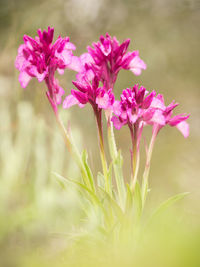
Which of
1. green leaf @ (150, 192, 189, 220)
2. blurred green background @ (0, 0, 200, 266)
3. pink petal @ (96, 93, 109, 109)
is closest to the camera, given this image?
pink petal @ (96, 93, 109, 109)

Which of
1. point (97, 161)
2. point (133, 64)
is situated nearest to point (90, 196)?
point (133, 64)

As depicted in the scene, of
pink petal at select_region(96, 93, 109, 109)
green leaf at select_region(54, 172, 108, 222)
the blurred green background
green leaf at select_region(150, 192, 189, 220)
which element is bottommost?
green leaf at select_region(150, 192, 189, 220)

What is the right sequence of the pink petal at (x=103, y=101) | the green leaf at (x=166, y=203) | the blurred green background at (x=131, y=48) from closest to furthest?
the pink petal at (x=103, y=101) < the green leaf at (x=166, y=203) < the blurred green background at (x=131, y=48)

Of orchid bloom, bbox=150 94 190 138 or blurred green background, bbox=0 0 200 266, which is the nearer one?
orchid bloom, bbox=150 94 190 138

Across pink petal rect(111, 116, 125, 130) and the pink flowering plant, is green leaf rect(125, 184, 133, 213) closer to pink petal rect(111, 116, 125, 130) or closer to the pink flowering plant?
the pink flowering plant

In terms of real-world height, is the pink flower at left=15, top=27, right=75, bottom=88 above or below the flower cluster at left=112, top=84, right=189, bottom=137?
above

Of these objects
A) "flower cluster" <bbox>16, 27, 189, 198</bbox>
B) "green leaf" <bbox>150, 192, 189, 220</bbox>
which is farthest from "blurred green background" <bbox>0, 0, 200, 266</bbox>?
"flower cluster" <bbox>16, 27, 189, 198</bbox>

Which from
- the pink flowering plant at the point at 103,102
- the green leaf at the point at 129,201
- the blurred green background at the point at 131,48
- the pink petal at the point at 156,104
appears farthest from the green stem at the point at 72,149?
the blurred green background at the point at 131,48

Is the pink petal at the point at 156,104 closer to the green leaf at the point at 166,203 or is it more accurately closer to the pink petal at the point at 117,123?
the pink petal at the point at 117,123
